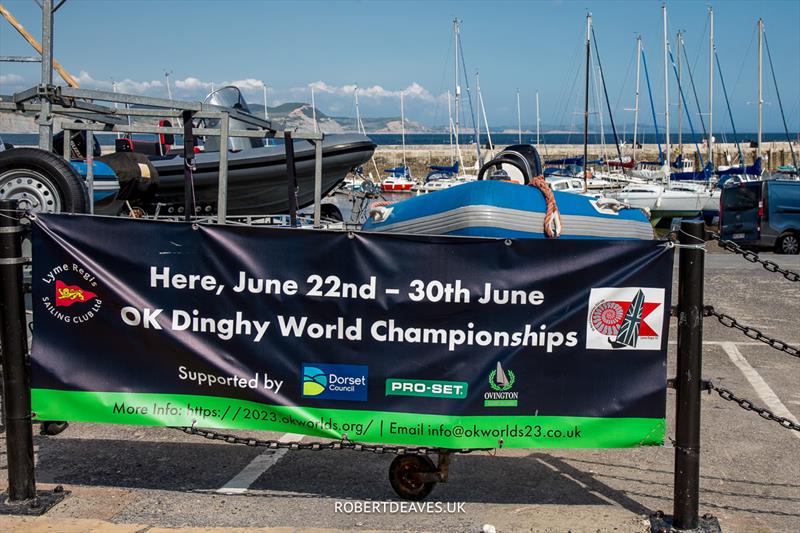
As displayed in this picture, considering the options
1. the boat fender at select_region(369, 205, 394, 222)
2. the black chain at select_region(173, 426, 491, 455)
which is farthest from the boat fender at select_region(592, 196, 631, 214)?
the black chain at select_region(173, 426, 491, 455)

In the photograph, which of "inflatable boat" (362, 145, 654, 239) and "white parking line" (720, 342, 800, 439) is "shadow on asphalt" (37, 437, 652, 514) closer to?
"inflatable boat" (362, 145, 654, 239)

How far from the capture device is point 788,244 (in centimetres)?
2062

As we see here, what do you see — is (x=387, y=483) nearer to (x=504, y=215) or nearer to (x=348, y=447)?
(x=348, y=447)

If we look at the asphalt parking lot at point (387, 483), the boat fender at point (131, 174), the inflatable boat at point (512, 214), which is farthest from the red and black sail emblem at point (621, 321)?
the boat fender at point (131, 174)

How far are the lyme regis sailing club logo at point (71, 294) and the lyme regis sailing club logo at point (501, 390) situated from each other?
222 cm

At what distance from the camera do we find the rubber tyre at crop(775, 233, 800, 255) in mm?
20578

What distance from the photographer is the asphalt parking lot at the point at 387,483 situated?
15.9ft

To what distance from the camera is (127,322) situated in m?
4.86

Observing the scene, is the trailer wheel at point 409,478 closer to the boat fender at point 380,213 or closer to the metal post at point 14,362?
the metal post at point 14,362

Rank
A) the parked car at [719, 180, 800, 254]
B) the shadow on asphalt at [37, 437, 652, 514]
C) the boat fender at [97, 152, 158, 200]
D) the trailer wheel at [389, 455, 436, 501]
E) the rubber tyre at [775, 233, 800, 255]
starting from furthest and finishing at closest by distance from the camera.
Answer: the parked car at [719, 180, 800, 254], the rubber tyre at [775, 233, 800, 255], the boat fender at [97, 152, 158, 200], the shadow on asphalt at [37, 437, 652, 514], the trailer wheel at [389, 455, 436, 501]

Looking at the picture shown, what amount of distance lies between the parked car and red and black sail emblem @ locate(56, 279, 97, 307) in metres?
18.6

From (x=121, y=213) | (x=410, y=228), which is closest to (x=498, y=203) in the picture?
(x=410, y=228)

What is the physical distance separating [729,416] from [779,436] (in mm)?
526

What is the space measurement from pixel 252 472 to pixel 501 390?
1.88 metres
